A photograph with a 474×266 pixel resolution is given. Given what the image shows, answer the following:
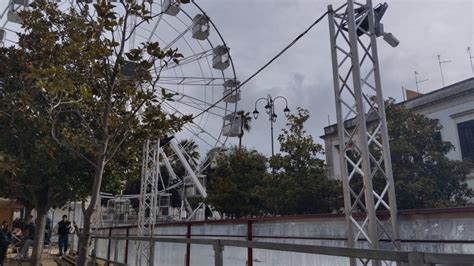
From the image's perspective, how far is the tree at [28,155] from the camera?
9516mm

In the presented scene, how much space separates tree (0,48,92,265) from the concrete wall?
3868 millimetres

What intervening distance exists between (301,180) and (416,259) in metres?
14.4

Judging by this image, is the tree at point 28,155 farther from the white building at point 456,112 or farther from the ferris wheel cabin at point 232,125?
the white building at point 456,112

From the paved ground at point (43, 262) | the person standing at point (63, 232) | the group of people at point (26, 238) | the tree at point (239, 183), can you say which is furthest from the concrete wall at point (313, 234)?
the tree at point (239, 183)

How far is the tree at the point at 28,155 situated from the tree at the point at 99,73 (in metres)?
2.50

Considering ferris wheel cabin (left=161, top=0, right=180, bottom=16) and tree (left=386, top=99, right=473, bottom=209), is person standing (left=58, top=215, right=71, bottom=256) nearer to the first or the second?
ferris wheel cabin (left=161, top=0, right=180, bottom=16)

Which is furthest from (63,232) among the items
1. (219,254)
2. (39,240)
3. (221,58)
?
(219,254)

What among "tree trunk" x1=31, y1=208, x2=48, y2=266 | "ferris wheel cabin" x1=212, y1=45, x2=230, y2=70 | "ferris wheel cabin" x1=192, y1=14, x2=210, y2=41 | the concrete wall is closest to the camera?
the concrete wall

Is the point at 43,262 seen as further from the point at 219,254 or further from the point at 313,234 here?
the point at 219,254

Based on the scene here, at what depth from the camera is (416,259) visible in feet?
7.17

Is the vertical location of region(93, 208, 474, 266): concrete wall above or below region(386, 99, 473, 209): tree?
below

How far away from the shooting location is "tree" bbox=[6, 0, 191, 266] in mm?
4934

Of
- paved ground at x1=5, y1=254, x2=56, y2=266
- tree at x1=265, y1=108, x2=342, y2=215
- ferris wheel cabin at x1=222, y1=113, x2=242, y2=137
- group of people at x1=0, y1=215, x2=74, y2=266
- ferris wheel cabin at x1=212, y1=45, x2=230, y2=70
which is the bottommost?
paved ground at x1=5, y1=254, x2=56, y2=266

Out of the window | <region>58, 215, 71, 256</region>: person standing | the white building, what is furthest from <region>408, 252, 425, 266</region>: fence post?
the window
